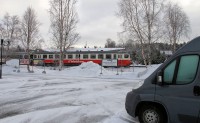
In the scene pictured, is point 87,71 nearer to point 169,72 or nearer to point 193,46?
point 169,72

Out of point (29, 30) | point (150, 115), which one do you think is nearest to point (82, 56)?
point (29, 30)

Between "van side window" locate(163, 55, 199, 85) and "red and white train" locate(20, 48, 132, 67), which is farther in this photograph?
"red and white train" locate(20, 48, 132, 67)

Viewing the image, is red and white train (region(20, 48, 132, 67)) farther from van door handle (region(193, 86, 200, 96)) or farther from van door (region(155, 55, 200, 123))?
van door handle (region(193, 86, 200, 96))

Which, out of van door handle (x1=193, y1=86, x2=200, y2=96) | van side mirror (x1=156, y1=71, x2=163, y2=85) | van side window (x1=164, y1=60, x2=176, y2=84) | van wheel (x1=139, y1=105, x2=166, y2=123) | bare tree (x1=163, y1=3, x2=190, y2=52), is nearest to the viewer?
van door handle (x1=193, y1=86, x2=200, y2=96)

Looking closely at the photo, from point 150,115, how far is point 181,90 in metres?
1.17


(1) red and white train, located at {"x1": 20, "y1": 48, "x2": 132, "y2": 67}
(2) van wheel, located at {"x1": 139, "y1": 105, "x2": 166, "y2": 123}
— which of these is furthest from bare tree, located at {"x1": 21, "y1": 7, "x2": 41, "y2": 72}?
(2) van wheel, located at {"x1": 139, "y1": 105, "x2": 166, "y2": 123}

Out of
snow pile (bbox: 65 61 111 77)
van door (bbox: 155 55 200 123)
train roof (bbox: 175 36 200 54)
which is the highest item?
train roof (bbox: 175 36 200 54)

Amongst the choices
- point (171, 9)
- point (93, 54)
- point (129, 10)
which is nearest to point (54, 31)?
point (129, 10)

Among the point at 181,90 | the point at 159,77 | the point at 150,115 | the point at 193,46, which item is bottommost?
the point at 150,115

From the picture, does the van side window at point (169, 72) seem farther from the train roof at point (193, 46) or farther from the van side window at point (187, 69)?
the train roof at point (193, 46)

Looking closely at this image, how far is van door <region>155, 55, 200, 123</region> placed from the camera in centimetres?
661

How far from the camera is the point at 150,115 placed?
300 inches

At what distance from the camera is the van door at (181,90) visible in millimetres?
6613

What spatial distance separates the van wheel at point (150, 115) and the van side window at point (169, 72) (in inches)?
32.7
